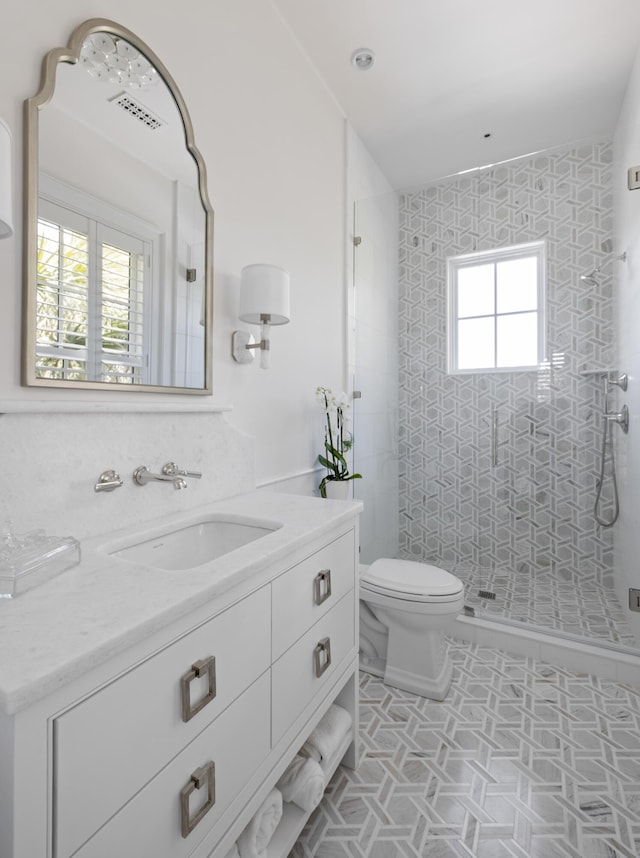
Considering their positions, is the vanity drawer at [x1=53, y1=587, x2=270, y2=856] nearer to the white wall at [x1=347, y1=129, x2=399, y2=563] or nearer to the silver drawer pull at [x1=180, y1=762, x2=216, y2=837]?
the silver drawer pull at [x1=180, y1=762, x2=216, y2=837]

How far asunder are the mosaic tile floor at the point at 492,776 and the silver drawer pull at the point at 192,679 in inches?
30.8

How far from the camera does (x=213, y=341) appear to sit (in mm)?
1516

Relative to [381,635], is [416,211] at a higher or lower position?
higher

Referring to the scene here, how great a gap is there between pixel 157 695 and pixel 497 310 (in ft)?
9.33

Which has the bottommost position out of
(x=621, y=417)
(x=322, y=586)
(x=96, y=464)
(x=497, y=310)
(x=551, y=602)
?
(x=551, y=602)

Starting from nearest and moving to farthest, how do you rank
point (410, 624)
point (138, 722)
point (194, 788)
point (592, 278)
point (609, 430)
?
1. point (138, 722)
2. point (194, 788)
3. point (410, 624)
4. point (609, 430)
5. point (592, 278)

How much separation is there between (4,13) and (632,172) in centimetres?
242

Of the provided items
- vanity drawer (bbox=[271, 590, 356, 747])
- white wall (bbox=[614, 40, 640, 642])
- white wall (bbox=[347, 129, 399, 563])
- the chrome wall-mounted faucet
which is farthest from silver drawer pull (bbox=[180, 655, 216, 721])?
white wall (bbox=[614, 40, 640, 642])

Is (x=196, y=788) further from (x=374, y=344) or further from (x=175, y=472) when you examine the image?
(x=374, y=344)

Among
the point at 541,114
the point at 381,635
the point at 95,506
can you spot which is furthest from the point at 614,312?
the point at 95,506

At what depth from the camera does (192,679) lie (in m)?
0.71

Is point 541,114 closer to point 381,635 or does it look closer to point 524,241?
point 524,241

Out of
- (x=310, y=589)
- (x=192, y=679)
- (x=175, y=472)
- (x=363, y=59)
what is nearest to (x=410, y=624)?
(x=310, y=589)

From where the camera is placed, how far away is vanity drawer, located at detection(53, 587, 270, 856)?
1.73 ft
